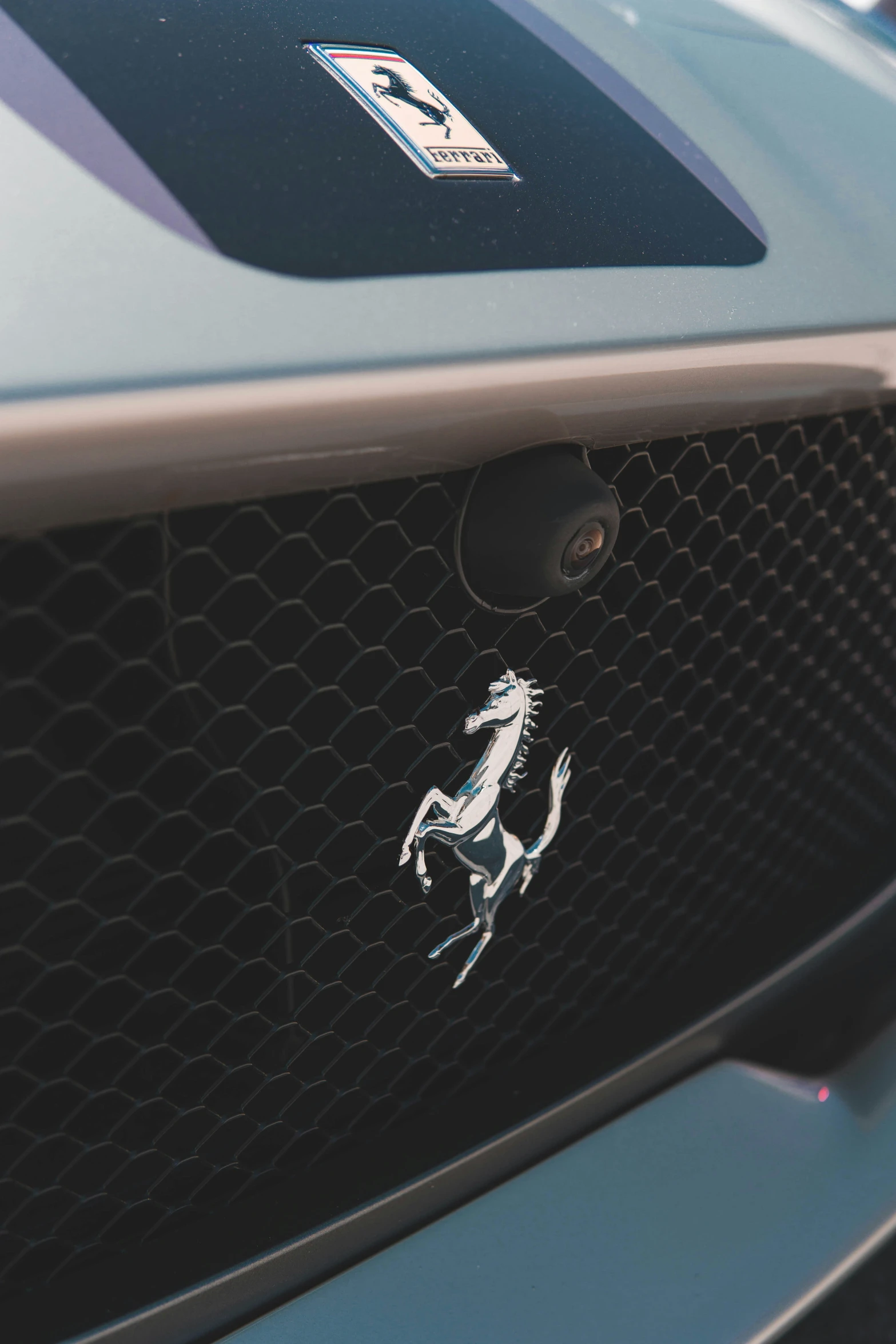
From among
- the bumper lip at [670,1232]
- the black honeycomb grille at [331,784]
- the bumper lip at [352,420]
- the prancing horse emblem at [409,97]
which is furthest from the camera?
the bumper lip at [670,1232]

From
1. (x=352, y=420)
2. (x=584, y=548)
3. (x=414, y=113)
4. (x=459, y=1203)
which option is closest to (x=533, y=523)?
(x=584, y=548)

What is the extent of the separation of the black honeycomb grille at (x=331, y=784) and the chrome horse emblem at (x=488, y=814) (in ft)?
0.06

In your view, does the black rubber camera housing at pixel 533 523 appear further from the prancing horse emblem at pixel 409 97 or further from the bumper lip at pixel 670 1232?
the bumper lip at pixel 670 1232

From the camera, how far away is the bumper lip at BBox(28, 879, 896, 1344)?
39.1 inches

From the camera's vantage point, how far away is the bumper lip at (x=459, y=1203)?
0.99 meters

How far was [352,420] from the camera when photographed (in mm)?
782

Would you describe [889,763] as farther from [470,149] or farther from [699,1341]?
[470,149]

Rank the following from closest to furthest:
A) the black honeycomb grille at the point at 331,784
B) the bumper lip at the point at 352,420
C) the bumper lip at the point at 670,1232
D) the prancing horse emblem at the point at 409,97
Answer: the bumper lip at the point at 352,420, the black honeycomb grille at the point at 331,784, the prancing horse emblem at the point at 409,97, the bumper lip at the point at 670,1232

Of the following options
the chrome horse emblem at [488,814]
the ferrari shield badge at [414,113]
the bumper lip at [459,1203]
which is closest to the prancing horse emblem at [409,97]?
the ferrari shield badge at [414,113]

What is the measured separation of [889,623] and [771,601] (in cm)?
27

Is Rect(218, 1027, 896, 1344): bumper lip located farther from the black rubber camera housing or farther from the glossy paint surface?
the glossy paint surface

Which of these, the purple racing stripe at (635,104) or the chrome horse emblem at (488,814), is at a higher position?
the purple racing stripe at (635,104)

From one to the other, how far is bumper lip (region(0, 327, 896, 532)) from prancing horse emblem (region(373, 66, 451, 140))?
0.80 ft

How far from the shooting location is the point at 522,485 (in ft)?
2.97
